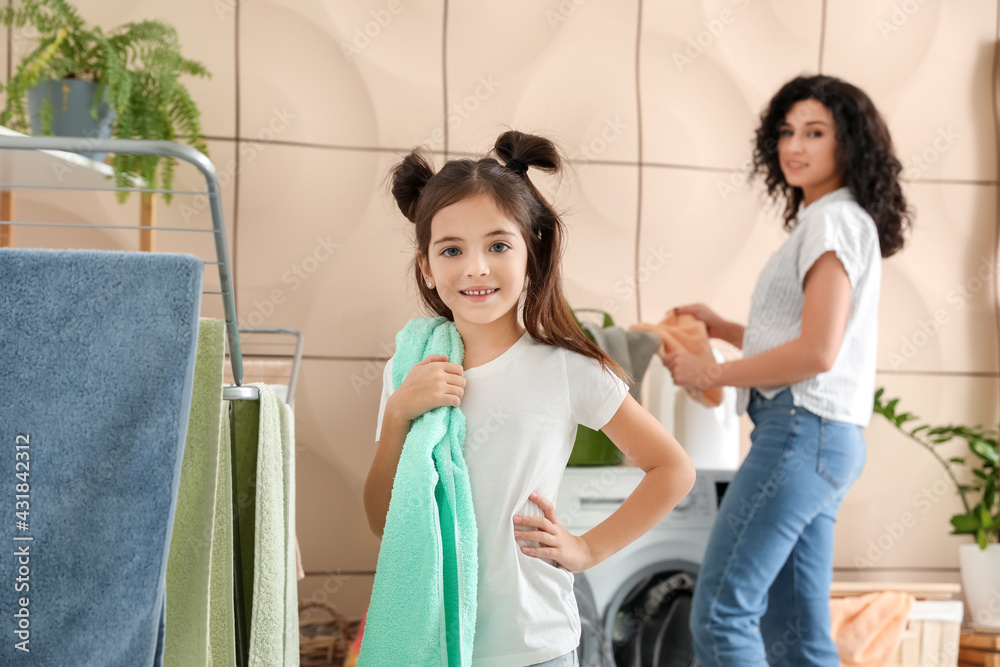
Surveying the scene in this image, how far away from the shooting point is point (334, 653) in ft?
6.74

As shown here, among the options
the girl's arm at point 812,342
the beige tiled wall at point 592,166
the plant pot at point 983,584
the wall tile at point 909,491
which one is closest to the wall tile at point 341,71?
the beige tiled wall at point 592,166

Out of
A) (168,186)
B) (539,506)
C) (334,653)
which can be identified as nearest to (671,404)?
(334,653)

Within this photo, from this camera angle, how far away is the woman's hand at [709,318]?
6.66 ft

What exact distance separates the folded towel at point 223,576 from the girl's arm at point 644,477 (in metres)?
0.41

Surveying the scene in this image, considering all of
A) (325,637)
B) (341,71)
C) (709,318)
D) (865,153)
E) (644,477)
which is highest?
(341,71)

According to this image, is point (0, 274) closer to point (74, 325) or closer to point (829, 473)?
point (74, 325)

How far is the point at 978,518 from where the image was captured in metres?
2.39

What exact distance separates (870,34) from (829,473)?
175 cm

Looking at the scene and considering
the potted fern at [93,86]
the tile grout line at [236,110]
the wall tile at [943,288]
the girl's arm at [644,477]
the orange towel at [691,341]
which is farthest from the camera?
the wall tile at [943,288]

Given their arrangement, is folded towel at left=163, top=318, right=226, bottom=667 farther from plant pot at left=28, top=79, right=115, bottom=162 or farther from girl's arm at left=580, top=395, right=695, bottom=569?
plant pot at left=28, top=79, right=115, bottom=162

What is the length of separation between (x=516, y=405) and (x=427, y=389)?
0.11 meters

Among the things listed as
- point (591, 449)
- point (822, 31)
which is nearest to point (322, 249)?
point (591, 449)

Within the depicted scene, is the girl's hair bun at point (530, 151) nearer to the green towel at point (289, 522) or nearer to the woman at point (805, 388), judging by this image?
the green towel at point (289, 522)

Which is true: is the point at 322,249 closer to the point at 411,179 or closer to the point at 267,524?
the point at 411,179
